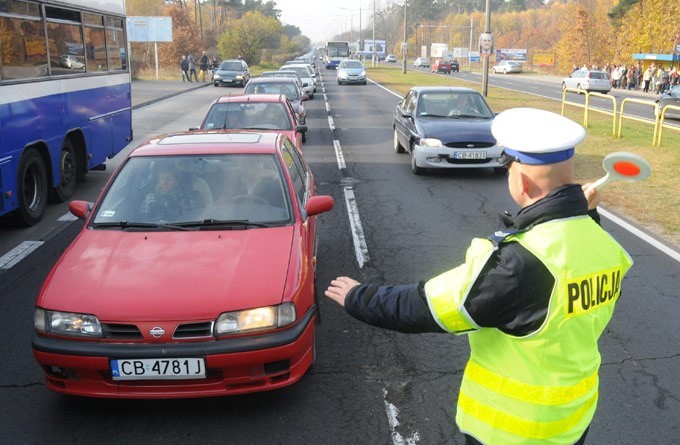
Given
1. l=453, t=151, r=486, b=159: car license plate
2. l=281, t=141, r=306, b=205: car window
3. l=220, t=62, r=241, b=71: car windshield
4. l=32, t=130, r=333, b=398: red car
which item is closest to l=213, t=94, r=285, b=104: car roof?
l=453, t=151, r=486, b=159: car license plate

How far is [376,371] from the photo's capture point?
4.72m

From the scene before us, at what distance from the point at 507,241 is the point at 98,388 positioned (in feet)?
9.39

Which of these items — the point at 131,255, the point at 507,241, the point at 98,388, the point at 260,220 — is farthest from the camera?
the point at 260,220

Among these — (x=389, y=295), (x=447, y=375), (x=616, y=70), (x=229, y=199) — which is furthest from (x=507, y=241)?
(x=616, y=70)

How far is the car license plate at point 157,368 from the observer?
12.6ft

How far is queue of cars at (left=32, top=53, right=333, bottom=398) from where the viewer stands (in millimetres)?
3877

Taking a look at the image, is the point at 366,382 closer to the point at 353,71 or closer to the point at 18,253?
the point at 18,253

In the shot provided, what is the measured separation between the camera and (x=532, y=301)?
6.57ft

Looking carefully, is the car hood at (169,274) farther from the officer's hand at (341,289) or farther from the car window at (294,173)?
the officer's hand at (341,289)

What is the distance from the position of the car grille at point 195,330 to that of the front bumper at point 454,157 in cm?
853

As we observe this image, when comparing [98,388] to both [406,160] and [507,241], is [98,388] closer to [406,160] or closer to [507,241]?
[507,241]

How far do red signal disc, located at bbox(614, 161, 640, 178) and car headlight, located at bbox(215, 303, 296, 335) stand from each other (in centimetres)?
224

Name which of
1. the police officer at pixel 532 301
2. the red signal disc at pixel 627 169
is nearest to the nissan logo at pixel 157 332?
the police officer at pixel 532 301

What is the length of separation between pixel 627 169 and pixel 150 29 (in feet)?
180
